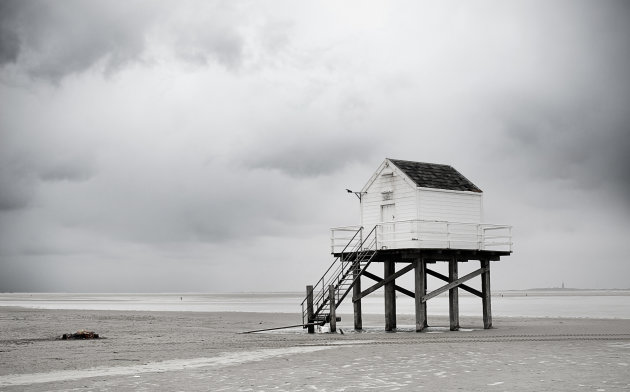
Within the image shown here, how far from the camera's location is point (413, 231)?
30188 mm

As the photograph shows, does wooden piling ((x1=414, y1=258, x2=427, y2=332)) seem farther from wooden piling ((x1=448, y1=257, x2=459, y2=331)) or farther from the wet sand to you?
the wet sand

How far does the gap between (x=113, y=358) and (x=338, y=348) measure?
22.0ft

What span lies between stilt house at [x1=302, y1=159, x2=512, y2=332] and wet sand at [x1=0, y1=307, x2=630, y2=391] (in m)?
3.92

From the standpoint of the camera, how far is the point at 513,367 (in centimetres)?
1720

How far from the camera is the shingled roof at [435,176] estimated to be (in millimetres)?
31234

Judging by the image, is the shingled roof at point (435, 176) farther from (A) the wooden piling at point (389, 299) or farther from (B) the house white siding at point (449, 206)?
(A) the wooden piling at point (389, 299)

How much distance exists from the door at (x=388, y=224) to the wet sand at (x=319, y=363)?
473cm

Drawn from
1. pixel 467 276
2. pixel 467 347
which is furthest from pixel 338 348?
pixel 467 276

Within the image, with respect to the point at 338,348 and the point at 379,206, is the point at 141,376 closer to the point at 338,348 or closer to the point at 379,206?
the point at 338,348

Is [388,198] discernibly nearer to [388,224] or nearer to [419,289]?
[388,224]

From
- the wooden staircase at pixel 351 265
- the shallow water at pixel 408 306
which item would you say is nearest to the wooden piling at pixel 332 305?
the wooden staircase at pixel 351 265

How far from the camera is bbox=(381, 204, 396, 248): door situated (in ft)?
103

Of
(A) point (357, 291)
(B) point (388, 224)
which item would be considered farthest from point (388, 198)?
(A) point (357, 291)

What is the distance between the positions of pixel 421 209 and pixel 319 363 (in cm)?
1317
